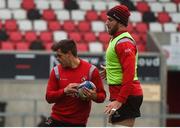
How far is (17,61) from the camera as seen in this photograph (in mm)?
16406

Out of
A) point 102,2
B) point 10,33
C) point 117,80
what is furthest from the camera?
point 102,2

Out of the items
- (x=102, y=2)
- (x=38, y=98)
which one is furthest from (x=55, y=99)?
(x=102, y=2)

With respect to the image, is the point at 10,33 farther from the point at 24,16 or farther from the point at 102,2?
the point at 102,2

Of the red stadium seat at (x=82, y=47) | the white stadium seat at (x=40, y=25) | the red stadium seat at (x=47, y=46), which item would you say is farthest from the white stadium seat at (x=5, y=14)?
Result: the red stadium seat at (x=82, y=47)

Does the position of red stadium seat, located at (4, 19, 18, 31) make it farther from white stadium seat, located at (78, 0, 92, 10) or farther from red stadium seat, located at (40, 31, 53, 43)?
white stadium seat, located at (78, 0, 92, 10)

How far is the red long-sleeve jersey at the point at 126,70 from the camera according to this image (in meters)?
7.30

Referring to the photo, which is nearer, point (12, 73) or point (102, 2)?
point (12, 73)

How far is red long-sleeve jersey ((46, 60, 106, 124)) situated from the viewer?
819cm

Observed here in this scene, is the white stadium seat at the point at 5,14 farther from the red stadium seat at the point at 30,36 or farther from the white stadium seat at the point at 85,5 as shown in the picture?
the white stadium seat at the point at 85,5

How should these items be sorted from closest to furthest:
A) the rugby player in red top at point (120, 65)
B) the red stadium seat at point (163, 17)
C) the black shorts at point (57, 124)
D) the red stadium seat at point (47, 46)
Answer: the rugby player in red top at point (120, 65), the black shorts at point (57, 124), the red stadium seat at point (47, 46), the red stadium seat at point (163, 17)

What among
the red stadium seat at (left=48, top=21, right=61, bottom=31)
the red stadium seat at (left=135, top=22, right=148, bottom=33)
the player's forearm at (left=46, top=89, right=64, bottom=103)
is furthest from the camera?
the red stadium seat at (left=135, top=22, right=148, bottom=33)

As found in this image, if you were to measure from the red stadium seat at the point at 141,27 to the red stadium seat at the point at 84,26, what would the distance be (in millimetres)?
1199

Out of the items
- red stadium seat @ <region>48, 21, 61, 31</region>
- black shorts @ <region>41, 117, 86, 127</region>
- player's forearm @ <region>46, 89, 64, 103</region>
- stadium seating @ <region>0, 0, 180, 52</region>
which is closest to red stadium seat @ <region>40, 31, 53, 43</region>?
stadium seating @ <region>0, 0, 180, 52</region>

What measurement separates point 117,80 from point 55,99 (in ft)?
2.92
